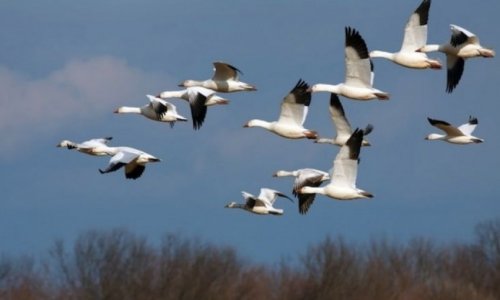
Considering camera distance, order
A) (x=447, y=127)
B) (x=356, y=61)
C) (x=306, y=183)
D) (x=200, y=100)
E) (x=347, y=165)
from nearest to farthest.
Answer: (x=347, y=165) < (x=356, y=61) < (x=200, y=100) < (x=306, y=183) < (x=447, y=127)

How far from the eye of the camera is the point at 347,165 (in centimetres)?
3030

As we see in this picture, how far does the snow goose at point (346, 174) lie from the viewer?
3016cm

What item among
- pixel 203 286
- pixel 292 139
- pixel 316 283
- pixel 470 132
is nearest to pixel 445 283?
pixel 316 283

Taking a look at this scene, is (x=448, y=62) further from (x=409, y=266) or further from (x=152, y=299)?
(x=409, y=266)

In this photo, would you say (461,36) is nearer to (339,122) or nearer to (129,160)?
(339,122)

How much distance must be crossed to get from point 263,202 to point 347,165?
15.6 ft

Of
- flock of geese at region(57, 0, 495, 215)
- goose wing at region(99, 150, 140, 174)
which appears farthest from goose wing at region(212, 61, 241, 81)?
goose wing at region(99, 150, 140, 174)

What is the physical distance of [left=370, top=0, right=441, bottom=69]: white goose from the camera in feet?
106

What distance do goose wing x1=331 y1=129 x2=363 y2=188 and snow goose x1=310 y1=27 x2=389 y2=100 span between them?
4.83ft

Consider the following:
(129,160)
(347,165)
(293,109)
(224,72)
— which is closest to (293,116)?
(293,109)

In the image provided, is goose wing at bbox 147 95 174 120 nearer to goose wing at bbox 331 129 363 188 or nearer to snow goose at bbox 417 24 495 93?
goose wing at bbox 331 129 363 188

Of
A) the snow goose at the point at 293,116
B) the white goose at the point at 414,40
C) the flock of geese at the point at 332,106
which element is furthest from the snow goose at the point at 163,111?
the white goose at the point at 414,40

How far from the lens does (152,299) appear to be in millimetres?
55250

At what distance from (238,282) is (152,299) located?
257 inches
